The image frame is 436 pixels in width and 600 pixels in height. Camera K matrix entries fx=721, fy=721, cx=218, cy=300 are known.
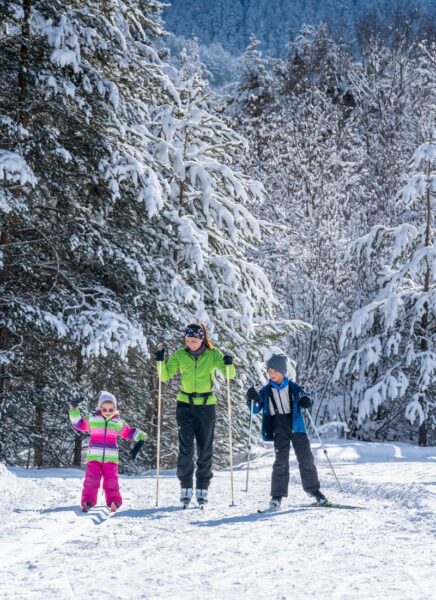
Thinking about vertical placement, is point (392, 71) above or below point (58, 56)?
above

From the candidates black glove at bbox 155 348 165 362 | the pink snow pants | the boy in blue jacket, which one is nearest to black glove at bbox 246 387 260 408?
the boy in blue jacket

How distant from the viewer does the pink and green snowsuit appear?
679cm

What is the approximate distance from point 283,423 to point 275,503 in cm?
86

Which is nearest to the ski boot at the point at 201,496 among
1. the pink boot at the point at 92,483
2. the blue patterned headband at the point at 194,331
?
the pink boot at the point at 92,483

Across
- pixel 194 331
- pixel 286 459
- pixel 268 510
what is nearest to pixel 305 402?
pixel 286 459

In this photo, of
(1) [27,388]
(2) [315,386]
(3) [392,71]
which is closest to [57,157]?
(1) [27,388]

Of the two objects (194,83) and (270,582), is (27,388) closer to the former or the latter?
(194,83)

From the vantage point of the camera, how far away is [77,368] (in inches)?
472

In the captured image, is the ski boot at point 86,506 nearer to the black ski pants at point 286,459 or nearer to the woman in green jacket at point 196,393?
the woman in green jacket at point 196,393

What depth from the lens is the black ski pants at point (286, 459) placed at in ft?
23.2

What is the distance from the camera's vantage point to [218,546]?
188 inches

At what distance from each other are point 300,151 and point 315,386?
791cm

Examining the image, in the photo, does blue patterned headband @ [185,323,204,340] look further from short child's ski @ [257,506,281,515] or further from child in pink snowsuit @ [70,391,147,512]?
short child's ski @ [257,506,281,515]

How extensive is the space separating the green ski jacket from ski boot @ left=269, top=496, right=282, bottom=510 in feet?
3.85
